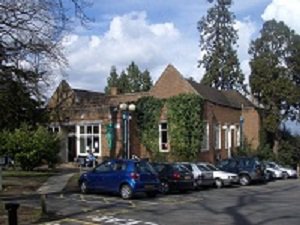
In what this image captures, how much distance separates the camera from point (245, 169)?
1464 inches

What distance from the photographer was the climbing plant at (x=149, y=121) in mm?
49188

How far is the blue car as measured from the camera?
24.9 metres

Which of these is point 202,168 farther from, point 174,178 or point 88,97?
point 88,97

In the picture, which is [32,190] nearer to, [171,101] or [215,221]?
[215,221]

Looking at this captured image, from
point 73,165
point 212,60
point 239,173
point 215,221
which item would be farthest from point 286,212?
point 212,60

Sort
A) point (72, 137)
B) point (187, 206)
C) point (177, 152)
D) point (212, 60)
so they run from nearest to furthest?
point (187, 206), point (177, 152), point (72, 137), point (212, 60)

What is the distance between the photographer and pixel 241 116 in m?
59.0

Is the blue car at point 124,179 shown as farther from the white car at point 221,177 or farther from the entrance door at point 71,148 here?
the entrance door at point 71,148

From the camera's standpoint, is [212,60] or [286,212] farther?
[212,60]

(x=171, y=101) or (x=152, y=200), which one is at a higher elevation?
(x=171, y=101)

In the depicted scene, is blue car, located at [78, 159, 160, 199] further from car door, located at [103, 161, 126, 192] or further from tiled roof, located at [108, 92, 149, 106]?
tiled roof, located at [108, 92, 149, 106]

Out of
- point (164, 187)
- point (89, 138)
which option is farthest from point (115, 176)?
point (89, 138)

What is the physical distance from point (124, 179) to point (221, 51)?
173 ft

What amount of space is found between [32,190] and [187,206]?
329 inches
